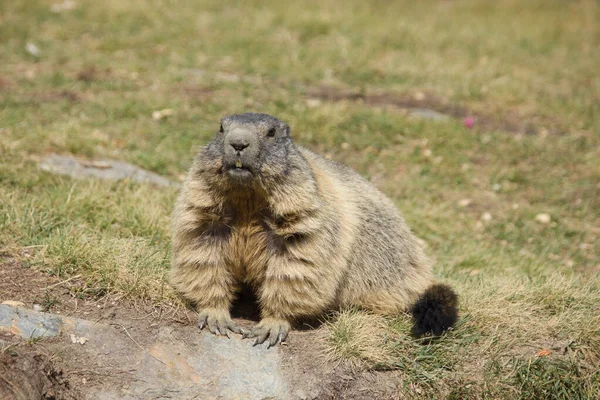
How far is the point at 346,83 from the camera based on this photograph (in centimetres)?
900

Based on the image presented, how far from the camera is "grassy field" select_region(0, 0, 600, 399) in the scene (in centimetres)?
416

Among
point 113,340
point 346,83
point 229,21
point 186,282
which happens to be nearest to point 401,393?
point 186,282

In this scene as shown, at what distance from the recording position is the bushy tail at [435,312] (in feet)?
13.4

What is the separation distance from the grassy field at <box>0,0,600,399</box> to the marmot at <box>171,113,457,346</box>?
0.80 ft

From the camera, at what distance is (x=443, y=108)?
8.54 m

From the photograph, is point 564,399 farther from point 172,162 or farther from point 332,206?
point 172,162

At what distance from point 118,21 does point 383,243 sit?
777 cm

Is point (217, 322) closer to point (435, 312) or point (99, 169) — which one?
point (435, 312)

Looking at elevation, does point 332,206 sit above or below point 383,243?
above

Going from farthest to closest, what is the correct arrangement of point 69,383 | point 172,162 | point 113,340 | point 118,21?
1. point 118,21
2. point 172,162
3. point 113,340
4. point 69,383

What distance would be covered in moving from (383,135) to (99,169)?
10.5ft

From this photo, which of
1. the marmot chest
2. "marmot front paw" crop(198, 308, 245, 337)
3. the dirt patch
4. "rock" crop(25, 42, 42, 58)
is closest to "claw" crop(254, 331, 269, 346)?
"marmot front paw" crop(198, 308, 245, 337)

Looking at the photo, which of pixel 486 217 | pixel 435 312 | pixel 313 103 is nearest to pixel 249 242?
pixel 435 312

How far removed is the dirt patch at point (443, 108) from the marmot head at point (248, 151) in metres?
4.71
